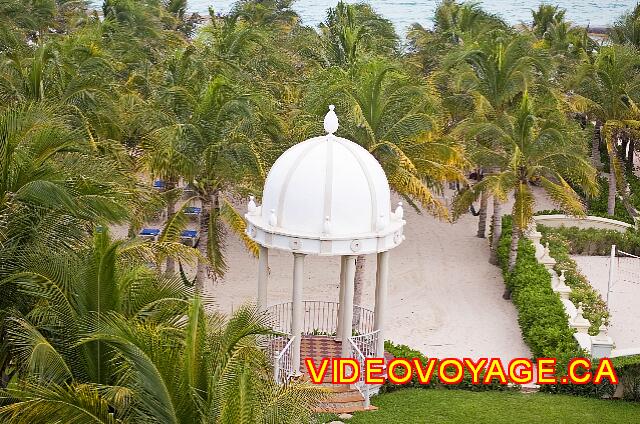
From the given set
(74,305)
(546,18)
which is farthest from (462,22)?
(74,305)

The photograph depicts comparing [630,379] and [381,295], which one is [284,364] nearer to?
[381,295]

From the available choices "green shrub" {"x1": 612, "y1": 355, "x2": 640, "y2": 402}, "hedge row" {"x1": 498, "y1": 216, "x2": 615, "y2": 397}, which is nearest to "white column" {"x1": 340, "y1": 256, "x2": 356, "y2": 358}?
"hedge row" {"x1": 498, "y1": 216, "x2": 615, "y2": 397}

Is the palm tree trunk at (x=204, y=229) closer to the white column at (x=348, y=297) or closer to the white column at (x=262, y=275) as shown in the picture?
the white column at (x=262, y=275)

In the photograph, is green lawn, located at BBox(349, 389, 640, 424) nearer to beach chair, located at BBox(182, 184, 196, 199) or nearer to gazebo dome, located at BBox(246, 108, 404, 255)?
gazebo dome, located at BBox(246, 108, 404, 255)

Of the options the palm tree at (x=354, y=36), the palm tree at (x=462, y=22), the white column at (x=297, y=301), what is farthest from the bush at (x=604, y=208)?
the white column at (x=297, y=301)

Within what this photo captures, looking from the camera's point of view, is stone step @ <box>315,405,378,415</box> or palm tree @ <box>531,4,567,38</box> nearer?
stone step @ <box>315,405,378,415</box>

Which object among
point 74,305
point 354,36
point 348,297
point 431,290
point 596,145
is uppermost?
point 354,36

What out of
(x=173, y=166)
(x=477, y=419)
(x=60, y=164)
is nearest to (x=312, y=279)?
(x=173, y=166)
